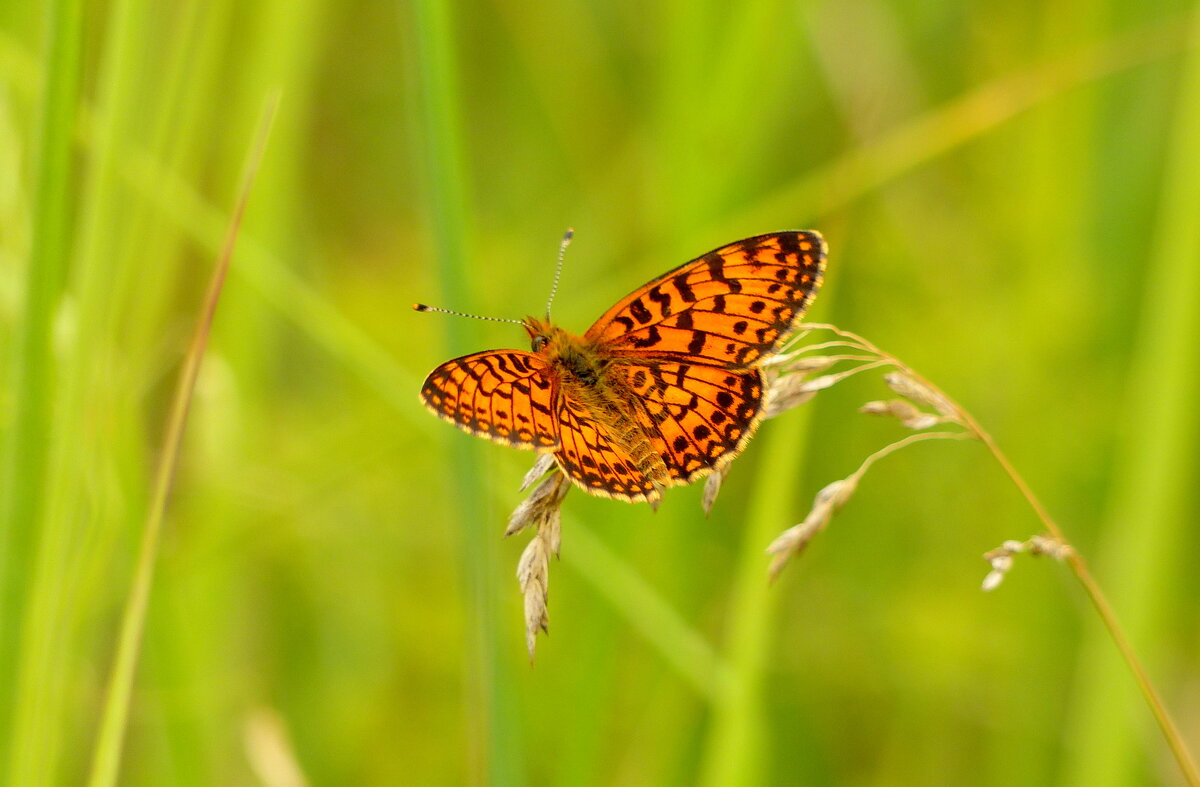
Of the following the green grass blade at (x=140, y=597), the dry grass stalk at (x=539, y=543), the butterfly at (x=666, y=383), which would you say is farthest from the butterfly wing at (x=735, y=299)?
the green grass blade at (x=140, y=597)

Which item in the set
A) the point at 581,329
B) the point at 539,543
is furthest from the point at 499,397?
the point at 581,329

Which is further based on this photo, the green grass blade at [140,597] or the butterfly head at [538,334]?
→ the butterfly head at [538,334]

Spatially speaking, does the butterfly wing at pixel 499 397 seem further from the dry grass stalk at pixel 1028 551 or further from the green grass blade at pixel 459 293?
the dry grass stalk at pixel 1028 551

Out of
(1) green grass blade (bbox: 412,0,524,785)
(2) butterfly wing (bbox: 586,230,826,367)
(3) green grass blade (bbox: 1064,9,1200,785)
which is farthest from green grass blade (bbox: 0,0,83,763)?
(3) green grass blade (bbox: 1064,9,1200,785)

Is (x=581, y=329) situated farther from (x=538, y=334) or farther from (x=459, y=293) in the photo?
(x=459, y=293)

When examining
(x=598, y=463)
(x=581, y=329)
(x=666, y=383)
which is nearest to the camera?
(x=598, y=463)

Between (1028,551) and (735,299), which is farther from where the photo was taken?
(735,299)
